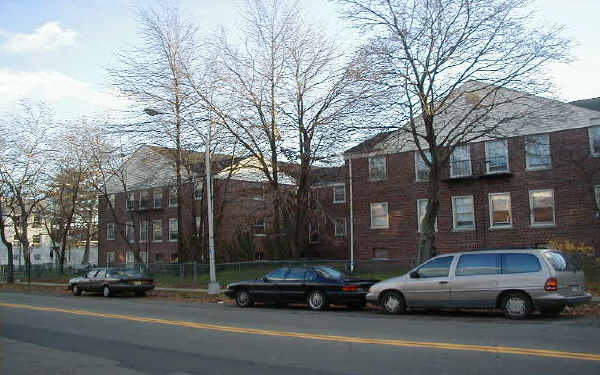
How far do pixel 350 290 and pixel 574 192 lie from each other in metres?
19.0

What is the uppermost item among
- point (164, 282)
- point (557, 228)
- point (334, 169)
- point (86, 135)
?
point (86, 135)

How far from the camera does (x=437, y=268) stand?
14.7 meters

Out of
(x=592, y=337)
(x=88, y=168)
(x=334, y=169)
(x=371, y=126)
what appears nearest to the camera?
(x=592, y=337)

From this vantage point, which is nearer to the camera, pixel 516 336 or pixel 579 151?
pixel 516 336

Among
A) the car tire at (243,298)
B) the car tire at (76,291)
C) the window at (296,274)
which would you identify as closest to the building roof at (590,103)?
the window at (296,274)

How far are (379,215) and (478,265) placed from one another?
2311cm

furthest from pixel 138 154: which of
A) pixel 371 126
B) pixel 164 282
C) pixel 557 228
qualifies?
pixel 557 228

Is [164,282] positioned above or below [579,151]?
below

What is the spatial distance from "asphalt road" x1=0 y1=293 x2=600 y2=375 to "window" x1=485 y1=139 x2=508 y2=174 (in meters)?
20.1

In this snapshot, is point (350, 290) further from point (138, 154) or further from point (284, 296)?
point (138, 154)

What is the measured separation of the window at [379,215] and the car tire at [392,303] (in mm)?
21448

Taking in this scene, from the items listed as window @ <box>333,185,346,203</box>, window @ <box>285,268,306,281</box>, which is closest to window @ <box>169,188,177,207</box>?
window @ <box>333,185,346,203</box>

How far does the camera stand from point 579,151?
97.7 ft

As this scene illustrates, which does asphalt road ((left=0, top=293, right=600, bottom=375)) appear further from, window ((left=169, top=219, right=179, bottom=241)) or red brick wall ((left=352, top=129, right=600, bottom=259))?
window ((left=169, top=219, right=179, bottom=241))
